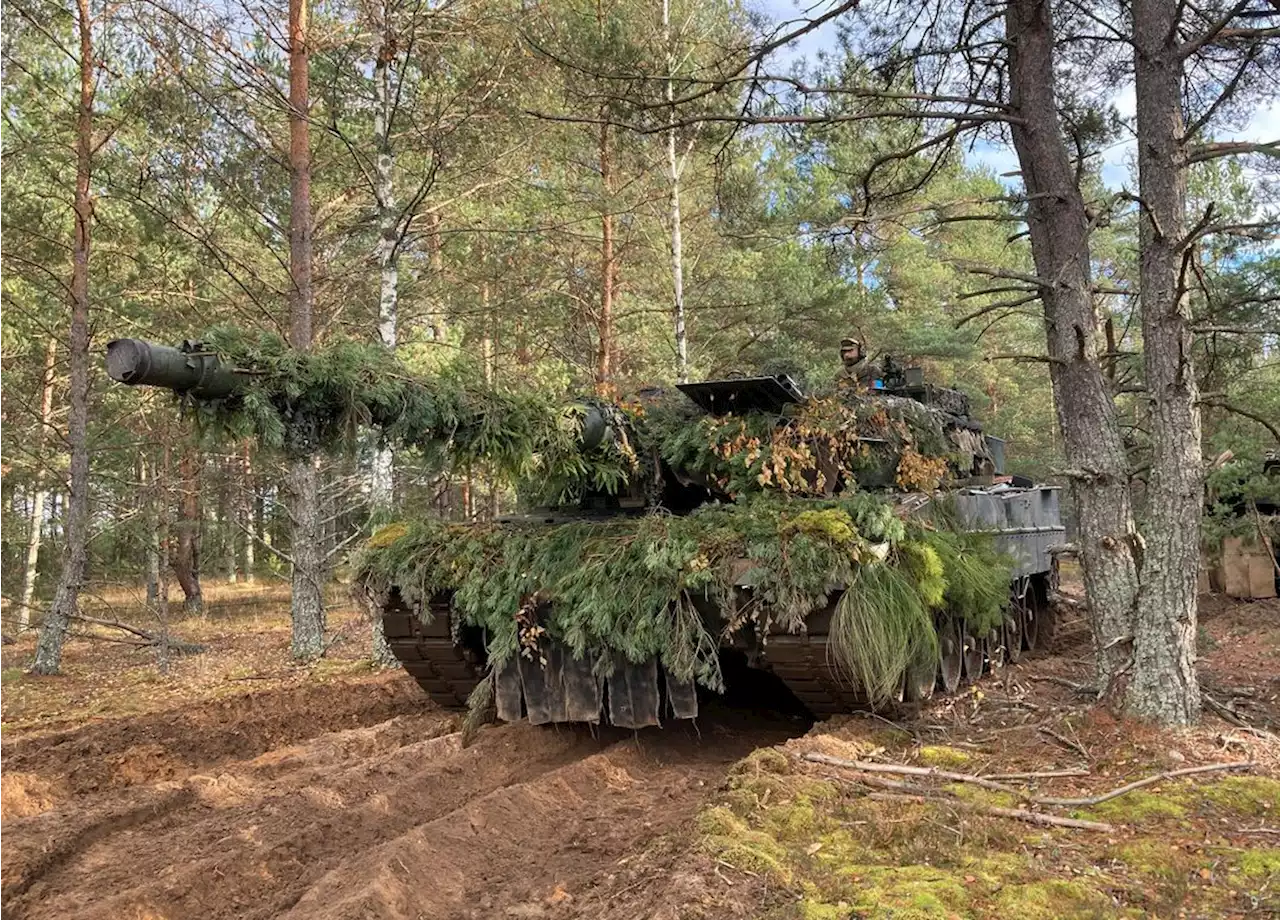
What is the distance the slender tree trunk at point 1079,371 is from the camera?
226 inches

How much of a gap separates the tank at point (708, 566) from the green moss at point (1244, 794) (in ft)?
4.87

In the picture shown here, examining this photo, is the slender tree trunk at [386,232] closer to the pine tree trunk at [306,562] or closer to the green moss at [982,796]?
the pine tree trunk at [306,562]

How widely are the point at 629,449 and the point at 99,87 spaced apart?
27.9ft

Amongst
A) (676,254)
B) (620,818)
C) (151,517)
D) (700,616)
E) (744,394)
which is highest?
(676,254)

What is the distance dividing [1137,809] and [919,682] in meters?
1.94

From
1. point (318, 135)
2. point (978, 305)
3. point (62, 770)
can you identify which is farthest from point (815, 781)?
point (978, 305)

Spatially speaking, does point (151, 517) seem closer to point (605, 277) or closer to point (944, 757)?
point (605, 277)

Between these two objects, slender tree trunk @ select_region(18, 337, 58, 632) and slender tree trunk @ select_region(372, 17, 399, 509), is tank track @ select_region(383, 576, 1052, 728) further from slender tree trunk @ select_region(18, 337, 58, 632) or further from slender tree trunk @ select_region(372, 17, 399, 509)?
slender tree trunk @ select_region(18, 337, 58, 632)

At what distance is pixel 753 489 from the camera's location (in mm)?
6188

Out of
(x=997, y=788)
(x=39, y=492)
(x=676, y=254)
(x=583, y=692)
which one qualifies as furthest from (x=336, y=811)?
(x=39, y=492)

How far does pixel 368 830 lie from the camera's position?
4402mm

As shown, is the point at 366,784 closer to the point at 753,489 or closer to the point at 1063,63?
the point at 753,489

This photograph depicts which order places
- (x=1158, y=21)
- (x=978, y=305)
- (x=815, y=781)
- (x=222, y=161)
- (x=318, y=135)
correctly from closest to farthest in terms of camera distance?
(x=815, y=781) → (x=1158, y=21) → (x=222, y=161) → (x=318, y=135) → (x=978, y=305)

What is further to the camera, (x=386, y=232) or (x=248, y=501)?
(x=248, y=501)
